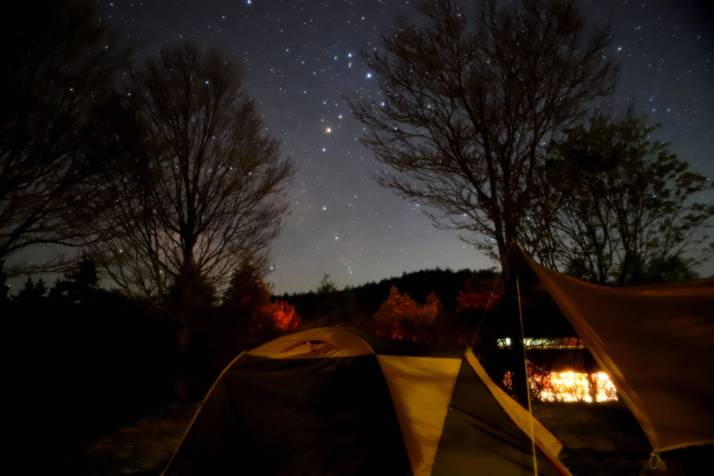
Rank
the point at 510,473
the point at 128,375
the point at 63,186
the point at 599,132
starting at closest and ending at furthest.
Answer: the point at 510,473, the point at 63,186, the point at 599,132, the point at 128,375

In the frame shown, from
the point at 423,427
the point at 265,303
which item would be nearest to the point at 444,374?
the point at 423,427

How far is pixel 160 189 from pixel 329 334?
6.16 metres

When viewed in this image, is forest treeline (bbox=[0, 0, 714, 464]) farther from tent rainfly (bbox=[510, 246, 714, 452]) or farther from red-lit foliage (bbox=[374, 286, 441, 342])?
red-lit foliage (bbox=[374, 286, 441, 342])

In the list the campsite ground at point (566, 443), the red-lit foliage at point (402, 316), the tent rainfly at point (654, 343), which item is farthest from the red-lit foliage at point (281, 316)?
the tent rainfly at point (654, 343)

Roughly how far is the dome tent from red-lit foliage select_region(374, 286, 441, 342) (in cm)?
1309

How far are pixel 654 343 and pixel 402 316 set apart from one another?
16.8 metres

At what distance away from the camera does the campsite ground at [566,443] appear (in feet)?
16.1

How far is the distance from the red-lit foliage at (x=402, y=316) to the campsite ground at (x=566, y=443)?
396 inches

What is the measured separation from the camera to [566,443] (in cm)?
562

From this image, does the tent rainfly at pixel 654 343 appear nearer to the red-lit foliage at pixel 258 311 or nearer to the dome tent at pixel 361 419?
the dome tent at pixel 361 419

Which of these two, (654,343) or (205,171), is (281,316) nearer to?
(205,171)

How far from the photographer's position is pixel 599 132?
31.4 ft

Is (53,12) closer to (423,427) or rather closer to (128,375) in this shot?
(423,427)

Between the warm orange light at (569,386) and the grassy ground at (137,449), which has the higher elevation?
the warm orange light at (569,386)
